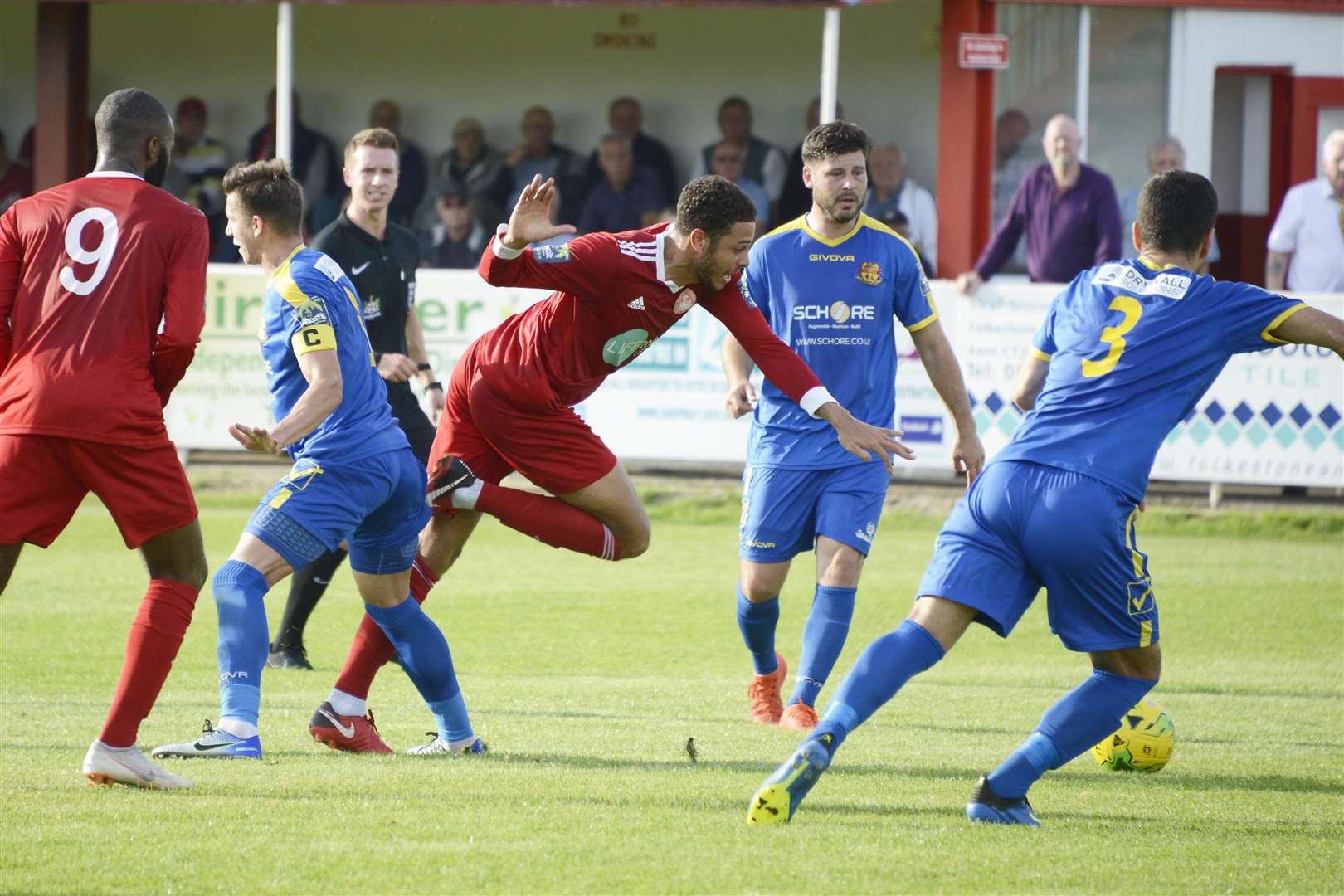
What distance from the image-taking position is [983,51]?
15.2 metres

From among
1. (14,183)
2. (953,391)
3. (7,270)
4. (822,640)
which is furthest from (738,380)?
(14,183)

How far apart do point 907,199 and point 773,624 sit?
8999mm

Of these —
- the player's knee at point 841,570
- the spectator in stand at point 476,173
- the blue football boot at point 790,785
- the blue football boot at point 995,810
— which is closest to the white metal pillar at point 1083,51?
the spectator in stand at point 476,173

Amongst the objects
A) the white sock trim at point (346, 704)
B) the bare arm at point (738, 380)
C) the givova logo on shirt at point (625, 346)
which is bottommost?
the white sock trim at point (346, 704)

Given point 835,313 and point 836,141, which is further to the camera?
point 835,313

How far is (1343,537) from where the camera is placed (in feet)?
43.9

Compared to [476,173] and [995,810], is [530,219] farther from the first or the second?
[476,173]

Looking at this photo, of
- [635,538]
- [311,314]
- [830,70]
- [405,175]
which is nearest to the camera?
[311,314]

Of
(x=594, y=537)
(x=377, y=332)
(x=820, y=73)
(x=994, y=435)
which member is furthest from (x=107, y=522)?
(x=820, y=73)

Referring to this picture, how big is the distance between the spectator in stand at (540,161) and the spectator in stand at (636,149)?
18 centimetres

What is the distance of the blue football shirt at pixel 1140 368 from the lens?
5309mm

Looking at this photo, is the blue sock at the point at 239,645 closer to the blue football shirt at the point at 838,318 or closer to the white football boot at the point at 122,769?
the white football boot at the point at 122,769

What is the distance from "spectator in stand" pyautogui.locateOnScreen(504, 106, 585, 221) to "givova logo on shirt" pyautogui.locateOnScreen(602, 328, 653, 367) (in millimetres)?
10694

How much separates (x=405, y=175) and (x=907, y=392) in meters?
6.20
